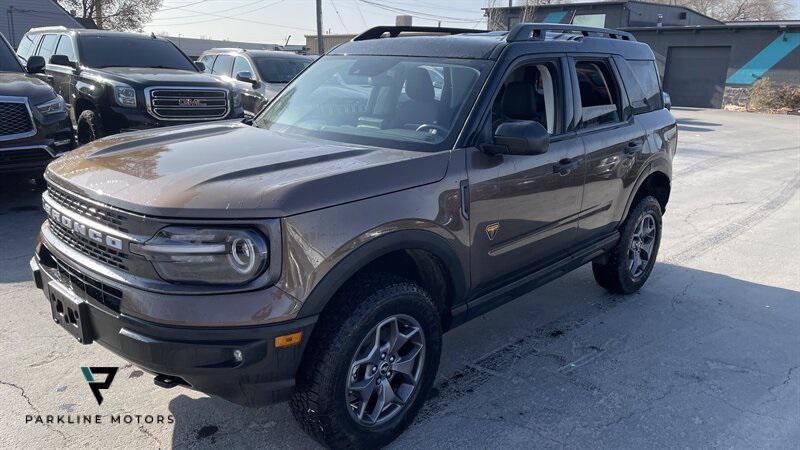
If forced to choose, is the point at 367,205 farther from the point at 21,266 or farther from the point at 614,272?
the point at 21,266

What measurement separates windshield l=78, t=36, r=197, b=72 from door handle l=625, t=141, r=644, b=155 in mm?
7222

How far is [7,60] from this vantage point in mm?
7660

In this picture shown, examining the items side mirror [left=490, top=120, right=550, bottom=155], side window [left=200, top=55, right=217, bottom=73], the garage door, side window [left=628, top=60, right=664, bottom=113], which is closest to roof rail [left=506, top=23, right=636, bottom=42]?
side window [left=628, top=60, right=664, bottom=113]

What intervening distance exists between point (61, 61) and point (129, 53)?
3.16 feet

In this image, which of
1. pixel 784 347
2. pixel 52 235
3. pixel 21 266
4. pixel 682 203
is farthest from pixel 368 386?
pixel 682 203

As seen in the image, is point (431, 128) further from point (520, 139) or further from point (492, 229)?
point (492, 229)

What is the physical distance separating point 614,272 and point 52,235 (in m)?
3.95

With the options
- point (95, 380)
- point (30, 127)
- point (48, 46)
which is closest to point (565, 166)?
point (95, 380)

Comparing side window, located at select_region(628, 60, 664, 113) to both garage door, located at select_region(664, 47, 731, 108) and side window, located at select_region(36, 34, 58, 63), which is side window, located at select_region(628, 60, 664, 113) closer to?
side window, located at select_region(36, 34, 58, 63)

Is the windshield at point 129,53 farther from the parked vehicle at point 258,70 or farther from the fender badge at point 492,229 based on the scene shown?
the fender badge at point 492,229

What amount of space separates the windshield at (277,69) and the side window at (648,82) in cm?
758

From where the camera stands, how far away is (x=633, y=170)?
461 centimetres

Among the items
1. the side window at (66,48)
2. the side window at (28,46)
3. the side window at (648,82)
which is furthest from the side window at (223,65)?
the side window at (648,82)

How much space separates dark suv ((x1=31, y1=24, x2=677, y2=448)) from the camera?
7.55ft
